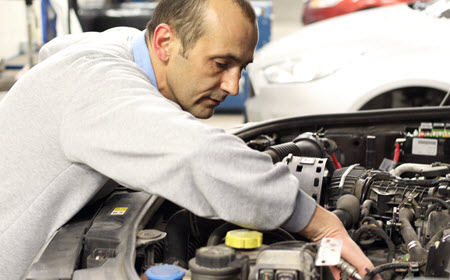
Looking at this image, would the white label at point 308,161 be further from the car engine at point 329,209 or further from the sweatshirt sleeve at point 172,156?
the sweatshirt sleeve at point 172,156

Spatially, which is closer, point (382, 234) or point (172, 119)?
point (172, 119)

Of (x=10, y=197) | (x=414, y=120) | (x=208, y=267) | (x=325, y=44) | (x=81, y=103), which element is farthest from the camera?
(x=325, y=44)

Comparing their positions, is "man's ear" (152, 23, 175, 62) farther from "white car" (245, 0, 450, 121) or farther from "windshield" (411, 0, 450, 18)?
"windshield" (411, 0, 450, 18)

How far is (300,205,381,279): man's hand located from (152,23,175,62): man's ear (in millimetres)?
628

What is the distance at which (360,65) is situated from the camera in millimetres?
3783

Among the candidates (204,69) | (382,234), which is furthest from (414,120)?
(204,69)

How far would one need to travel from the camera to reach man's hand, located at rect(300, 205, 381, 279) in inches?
62.1

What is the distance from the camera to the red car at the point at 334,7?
6.85 meters

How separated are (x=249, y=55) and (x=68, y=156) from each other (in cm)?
58

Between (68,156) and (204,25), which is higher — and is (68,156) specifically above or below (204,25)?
below

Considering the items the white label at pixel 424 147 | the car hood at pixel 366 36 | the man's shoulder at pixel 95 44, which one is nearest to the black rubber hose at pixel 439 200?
the white label at pixel 424 147

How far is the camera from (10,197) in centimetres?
165

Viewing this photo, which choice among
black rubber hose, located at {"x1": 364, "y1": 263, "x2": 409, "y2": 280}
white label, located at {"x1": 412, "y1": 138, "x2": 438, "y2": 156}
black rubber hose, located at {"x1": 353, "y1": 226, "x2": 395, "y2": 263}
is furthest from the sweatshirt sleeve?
white label, located at {"x1": 412, "y1": 138, "x2": 438, "y2": 156}

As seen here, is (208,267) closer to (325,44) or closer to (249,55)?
(249,55)
